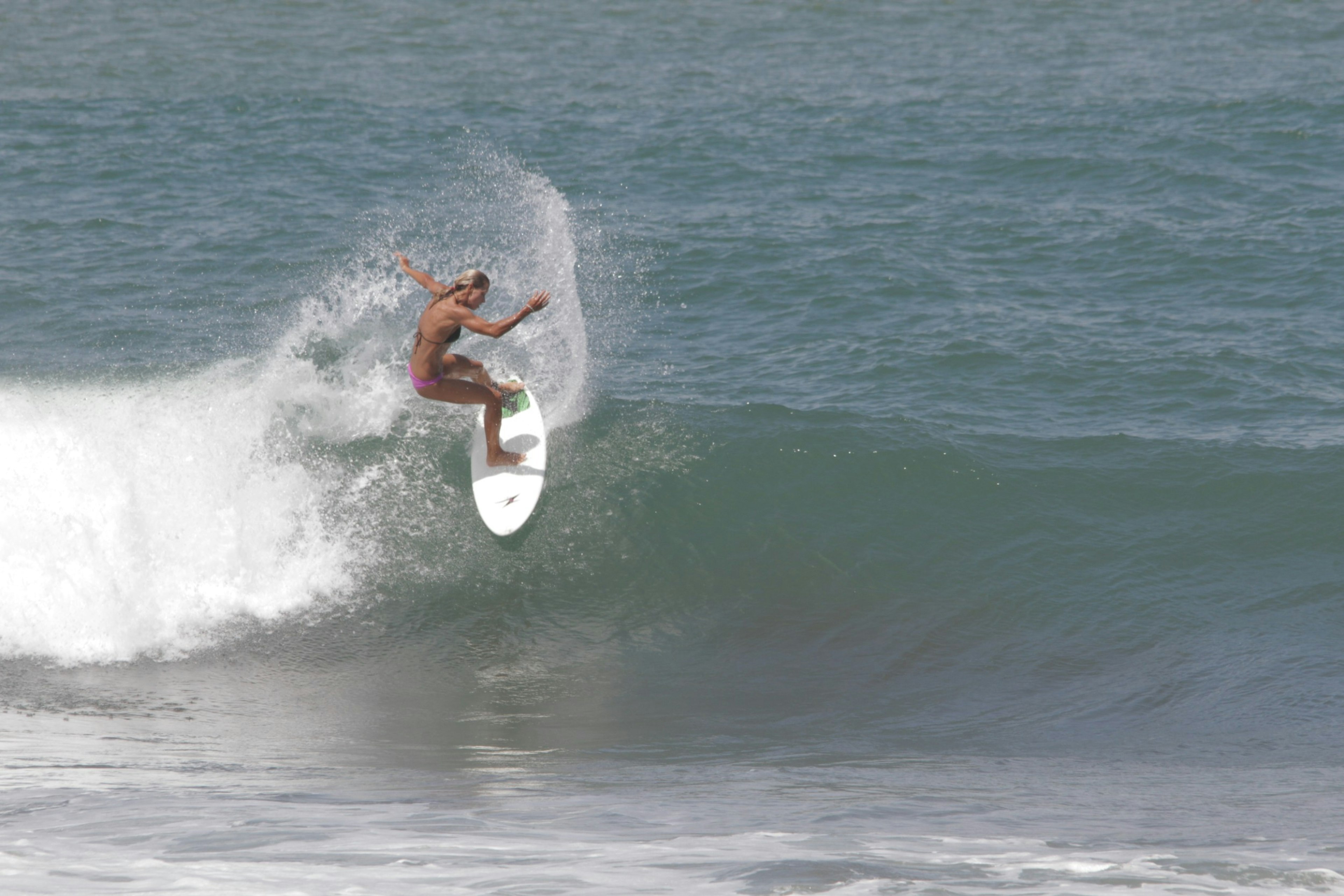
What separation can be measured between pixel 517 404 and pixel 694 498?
2.04 m

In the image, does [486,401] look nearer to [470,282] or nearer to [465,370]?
[465,370]

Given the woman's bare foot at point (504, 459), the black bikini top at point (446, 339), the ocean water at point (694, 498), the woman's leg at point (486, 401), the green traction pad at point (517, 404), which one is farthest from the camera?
the green traction pad at point (517, 404)

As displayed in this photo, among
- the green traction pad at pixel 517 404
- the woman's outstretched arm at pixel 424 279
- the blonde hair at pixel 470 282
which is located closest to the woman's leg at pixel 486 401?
the green traction pad at pixel 517 404

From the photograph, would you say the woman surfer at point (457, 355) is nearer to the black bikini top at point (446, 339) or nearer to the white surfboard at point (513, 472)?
the black bikini top at point (446, 339)

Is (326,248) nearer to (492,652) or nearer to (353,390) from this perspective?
(353,390)

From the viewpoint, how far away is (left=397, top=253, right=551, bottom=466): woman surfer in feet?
33.9

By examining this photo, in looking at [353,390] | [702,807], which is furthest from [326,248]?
[702,807]

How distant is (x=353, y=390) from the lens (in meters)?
13.7

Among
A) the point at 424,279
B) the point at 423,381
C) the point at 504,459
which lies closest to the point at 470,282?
the point at 424,279

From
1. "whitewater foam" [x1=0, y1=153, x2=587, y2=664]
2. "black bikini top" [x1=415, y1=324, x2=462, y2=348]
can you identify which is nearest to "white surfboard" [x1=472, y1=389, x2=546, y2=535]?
"whitewater foam" [x1=0, y1=153, x2=587, y2=664]

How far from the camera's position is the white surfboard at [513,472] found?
11.6 metres

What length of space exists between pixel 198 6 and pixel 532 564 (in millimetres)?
26945

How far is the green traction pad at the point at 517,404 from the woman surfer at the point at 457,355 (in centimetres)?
57

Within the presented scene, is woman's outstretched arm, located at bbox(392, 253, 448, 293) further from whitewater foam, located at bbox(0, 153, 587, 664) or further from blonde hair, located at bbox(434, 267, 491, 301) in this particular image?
whitewater foam, located at bbox(0, 153, 587, 664)
